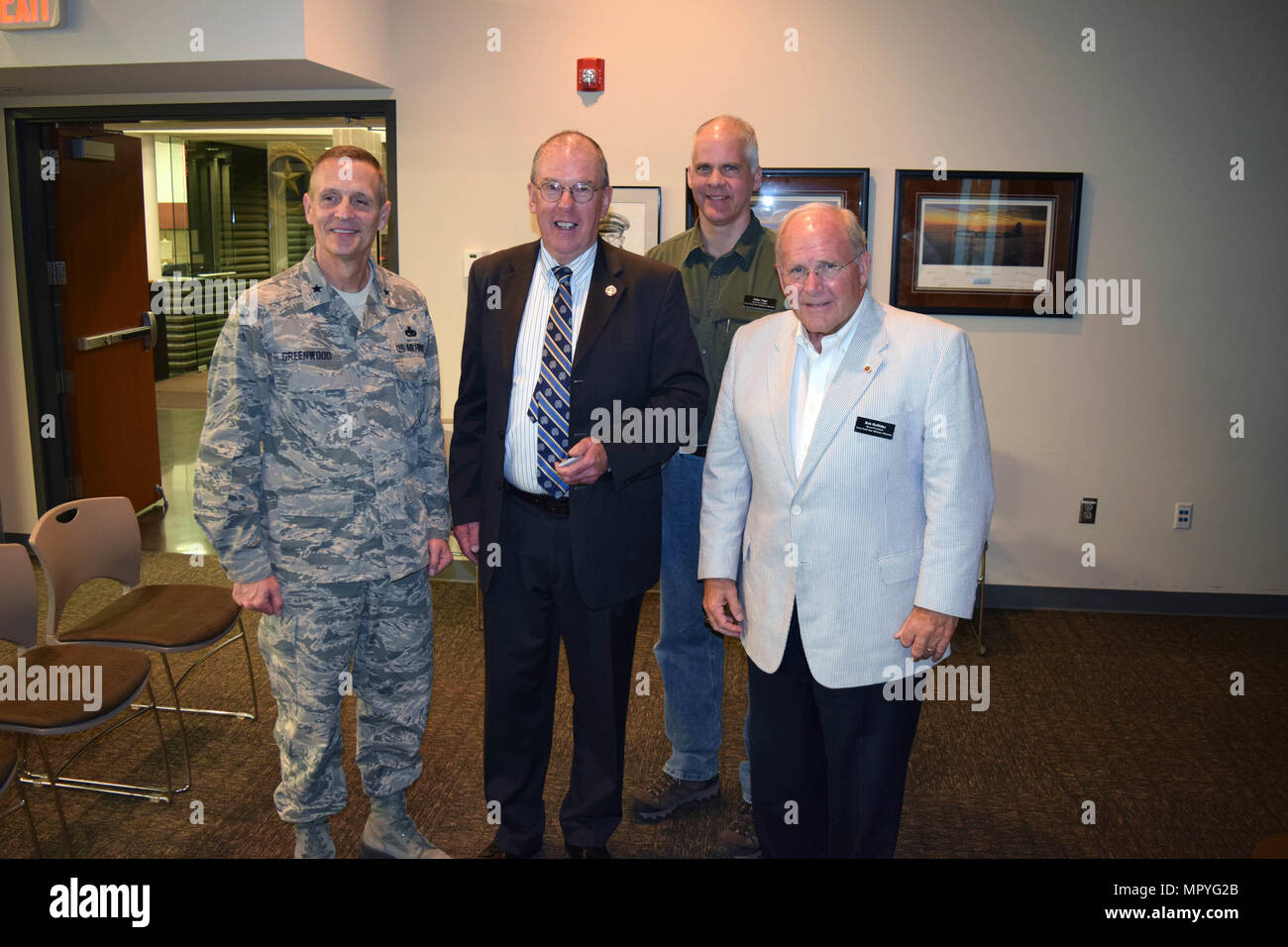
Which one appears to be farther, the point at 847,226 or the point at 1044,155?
the point at 1044,155

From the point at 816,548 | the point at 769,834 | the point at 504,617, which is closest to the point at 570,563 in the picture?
the point at 504,617

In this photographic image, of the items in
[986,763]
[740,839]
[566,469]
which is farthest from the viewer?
[986,763]

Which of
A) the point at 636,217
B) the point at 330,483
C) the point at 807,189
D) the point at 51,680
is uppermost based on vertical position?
the point at 807,189

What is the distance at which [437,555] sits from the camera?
8.77 ft

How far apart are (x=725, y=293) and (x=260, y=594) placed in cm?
153

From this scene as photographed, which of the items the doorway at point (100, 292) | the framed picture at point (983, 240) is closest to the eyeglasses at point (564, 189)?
the framed picture at point (983, 240)

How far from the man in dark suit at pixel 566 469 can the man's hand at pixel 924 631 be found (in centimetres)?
73

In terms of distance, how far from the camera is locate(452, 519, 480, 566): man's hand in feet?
8.79

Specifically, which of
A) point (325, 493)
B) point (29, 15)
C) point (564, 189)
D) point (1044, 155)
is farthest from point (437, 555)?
point (1044, 155)

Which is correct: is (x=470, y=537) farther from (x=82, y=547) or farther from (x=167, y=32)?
(x=167, y=32)

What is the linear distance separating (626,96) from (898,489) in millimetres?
3223

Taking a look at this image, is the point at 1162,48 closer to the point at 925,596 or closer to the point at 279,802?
the point at 925,596

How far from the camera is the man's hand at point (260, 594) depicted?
7.93ft

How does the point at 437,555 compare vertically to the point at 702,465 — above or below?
below
